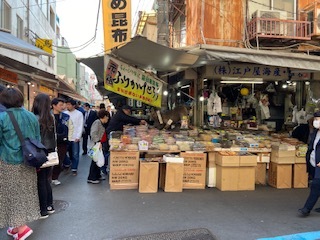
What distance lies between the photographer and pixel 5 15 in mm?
13078

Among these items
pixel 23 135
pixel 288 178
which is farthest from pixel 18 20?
pixel 288 178

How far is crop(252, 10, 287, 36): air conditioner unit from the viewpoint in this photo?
8555 millimetres

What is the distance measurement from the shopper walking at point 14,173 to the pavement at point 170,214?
0.45m

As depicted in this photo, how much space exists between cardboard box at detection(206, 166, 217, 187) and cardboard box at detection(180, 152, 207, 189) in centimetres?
20

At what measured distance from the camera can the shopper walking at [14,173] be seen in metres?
3.68

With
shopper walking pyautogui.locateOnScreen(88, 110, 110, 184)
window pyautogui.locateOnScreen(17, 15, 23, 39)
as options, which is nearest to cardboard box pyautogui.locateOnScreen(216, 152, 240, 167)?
shopper walking pyautogui.locateOnScreen(88, 110, 110, 184)

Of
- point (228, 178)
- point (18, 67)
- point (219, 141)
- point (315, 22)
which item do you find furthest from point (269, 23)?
point (18, 67)

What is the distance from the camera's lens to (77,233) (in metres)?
4.18

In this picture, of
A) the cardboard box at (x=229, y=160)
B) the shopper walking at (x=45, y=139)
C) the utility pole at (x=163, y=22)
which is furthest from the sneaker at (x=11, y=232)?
the utility pole at (x=163, y=22)

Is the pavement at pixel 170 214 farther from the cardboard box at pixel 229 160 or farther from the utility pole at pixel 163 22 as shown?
the utility pole at pixel 163 22

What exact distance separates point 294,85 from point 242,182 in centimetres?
556

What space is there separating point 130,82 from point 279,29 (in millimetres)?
4967

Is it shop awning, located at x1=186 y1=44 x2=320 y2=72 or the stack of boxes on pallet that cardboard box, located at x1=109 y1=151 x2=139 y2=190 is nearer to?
shop awning, located at x1=186 y1=44 x2=320 y2=72

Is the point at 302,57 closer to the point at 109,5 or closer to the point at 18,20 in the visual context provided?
the point at 109,5
